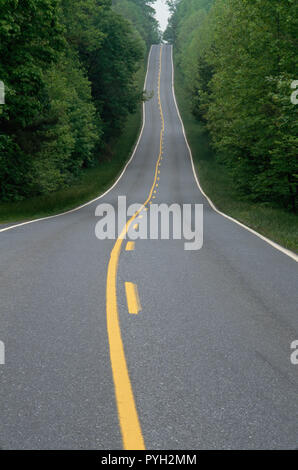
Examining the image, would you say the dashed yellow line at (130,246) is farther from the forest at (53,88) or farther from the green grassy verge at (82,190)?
the forest at (53,88)

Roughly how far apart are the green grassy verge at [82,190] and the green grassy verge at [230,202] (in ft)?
27.8

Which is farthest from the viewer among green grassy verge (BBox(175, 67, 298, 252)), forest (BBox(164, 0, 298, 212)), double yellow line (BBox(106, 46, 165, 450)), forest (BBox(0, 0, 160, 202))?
forest (BBox(0, 0, 160, 202))

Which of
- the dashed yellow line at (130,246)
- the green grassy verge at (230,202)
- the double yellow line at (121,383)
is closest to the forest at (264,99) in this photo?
the green grassy verge at (230,202)

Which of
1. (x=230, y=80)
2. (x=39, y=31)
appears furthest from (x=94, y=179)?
(x=39, y=31)

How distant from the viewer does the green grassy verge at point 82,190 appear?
67.8 ft

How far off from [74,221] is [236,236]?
23.5 ft

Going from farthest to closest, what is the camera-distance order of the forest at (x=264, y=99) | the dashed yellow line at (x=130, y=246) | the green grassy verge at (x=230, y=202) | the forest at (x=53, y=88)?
the forest at (x=53, y=88), the forest at (x=264, y=99), the green grassy verge at (x=230, y=202), the dashed yellow line at (x=130, y=246)

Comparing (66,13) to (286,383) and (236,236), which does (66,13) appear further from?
(286,383)

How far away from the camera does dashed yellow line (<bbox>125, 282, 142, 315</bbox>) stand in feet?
21.2

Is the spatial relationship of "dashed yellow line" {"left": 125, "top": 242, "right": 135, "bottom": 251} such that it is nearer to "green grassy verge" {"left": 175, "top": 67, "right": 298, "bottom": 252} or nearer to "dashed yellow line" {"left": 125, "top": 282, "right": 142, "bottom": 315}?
"dashed yellow line" {"left": 125, "top": 282, "right": 142, "bottom": 315}

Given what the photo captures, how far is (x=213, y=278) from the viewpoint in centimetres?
833

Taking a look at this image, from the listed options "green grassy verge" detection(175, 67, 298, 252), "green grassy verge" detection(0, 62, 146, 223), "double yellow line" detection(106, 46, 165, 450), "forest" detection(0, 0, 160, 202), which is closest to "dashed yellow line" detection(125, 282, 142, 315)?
"double yellow line" detection(106, 46, 165, 450)

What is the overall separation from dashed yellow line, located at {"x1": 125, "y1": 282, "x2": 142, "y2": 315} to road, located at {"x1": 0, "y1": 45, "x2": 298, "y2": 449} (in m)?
0.04

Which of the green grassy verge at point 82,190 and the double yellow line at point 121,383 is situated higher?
the green grassy verge at point 82,190
